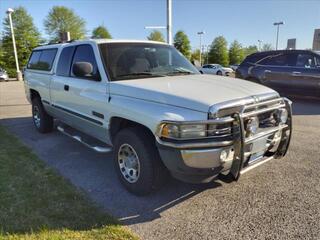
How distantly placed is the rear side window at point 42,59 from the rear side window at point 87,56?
3.91ft

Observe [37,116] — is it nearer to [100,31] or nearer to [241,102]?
[241,102]

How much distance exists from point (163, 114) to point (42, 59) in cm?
443

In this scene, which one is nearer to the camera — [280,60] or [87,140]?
[87,140]

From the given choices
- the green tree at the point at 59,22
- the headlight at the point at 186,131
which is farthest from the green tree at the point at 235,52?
the headlight at the point at 186,131

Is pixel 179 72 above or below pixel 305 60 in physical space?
above

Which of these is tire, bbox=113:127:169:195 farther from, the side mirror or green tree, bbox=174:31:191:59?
green tree, bbox=174:31:191:59

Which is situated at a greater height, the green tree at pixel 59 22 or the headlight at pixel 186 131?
the green tree at pixel 59 22

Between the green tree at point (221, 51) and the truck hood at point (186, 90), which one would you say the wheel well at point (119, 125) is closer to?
the truck hood at point (186, 90)

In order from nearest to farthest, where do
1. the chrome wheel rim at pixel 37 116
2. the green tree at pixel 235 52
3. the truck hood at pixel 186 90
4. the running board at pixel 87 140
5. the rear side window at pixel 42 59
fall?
the truck hood at pixel 186 90
the running board at pixel 87 140
the rear side window at pixel 42 59
the chrome wheel rim at pixel 37 116
the green tree at pixel 235 52

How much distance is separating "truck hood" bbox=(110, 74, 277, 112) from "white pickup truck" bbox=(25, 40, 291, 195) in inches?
0.4

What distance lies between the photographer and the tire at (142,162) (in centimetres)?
323

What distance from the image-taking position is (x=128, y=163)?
3.62m

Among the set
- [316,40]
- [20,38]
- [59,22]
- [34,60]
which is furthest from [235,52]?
[34,60]

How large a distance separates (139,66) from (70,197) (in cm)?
198
